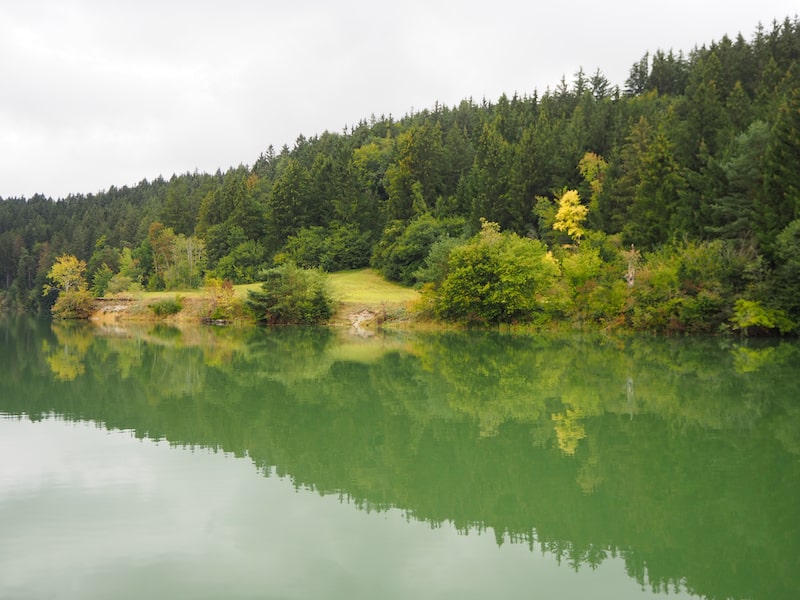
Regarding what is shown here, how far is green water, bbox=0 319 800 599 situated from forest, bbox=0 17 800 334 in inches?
641

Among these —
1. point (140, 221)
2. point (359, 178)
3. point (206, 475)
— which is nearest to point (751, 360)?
point (206, 475)

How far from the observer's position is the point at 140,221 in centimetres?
10569

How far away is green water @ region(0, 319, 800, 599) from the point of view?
22.1 ft

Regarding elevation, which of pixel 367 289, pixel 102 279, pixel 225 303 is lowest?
pixel 225 303

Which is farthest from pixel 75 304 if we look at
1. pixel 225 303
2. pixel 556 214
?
pixel 556 214

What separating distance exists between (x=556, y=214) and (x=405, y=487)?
4649 cm

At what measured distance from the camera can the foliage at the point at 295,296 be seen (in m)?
48.8

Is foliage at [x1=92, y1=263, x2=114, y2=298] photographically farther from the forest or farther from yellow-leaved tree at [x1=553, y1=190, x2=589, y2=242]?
yellow-leaved tree at [x1=553, y1=190, x2=589, y2=242]

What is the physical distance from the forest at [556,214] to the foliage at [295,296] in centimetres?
230

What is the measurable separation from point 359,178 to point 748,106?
1675 inches

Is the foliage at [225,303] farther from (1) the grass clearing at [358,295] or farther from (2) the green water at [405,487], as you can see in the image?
(2) the green water at [405,487]

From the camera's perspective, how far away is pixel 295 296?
48750 millimetres

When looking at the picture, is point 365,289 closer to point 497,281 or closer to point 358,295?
point 358,295

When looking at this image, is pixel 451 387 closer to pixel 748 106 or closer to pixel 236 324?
pixel 236 324
